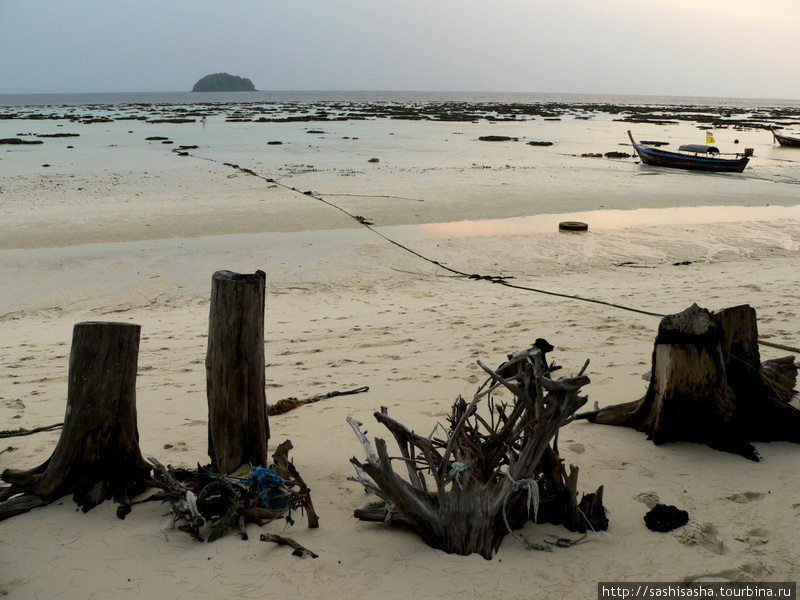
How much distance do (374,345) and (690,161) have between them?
21.8m

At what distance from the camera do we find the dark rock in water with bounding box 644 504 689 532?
10.8ft

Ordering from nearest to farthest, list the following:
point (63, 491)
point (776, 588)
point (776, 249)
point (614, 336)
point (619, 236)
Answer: point (776, 588)
point (63, 491)
point (614, 336)
point (776, 249)
point (619, 236)

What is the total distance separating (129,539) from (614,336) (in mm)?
4912

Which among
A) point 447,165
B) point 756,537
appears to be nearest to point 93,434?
point 756,537

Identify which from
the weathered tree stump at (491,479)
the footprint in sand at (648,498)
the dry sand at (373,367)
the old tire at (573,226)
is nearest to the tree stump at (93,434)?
the dry sand at (373,367)

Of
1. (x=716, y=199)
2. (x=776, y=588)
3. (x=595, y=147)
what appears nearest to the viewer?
(x=776, y=588)

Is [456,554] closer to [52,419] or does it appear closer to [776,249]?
[52,419]

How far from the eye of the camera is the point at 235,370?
3.62 m

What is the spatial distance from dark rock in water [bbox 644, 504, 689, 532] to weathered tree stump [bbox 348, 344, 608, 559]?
242 millimetres

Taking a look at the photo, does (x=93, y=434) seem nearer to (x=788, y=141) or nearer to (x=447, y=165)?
(x=447, y=165)

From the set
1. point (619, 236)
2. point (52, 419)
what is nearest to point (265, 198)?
point (619, 236)

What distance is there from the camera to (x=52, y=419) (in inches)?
194

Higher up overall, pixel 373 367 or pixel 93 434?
pixel 93 434

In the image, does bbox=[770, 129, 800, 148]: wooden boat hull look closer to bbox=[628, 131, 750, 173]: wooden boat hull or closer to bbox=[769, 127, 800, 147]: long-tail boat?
bbox=[769, 127, 800, 147]: long-tail boat
